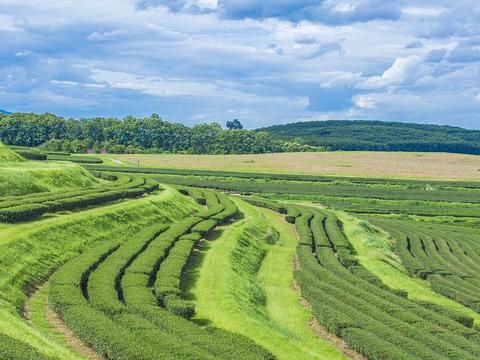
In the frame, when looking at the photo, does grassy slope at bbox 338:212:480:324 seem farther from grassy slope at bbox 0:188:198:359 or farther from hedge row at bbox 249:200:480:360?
grassy slope at bbox 0:188:198:359

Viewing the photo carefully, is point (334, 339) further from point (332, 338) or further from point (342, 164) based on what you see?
point (342, 164)

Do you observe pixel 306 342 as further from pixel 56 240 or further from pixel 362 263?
pixel 362 263

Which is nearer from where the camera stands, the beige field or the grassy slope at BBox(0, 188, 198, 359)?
the grassy slope at BBox(0, 188, 198, 359)

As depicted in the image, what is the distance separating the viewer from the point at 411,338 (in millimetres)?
25406

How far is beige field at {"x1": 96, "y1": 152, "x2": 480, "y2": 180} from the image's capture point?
12794cm

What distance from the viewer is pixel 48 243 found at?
32.8 m

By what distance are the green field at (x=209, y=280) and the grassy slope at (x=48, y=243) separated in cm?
11

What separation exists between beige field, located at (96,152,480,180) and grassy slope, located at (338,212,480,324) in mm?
65776

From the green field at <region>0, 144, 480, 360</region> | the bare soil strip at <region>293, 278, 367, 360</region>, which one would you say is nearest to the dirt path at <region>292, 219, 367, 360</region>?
the bare soil strip at <region>293, 278, 367, 360</region>

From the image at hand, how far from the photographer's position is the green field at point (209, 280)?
2138cm

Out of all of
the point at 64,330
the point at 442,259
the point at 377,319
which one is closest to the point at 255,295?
the point at 377,319

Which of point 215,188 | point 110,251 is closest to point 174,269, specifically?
point 110,251

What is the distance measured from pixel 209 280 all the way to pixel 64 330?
35.6 ft

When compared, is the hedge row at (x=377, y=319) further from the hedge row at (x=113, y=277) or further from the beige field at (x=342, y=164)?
the beige field at (x=342, y=164)
